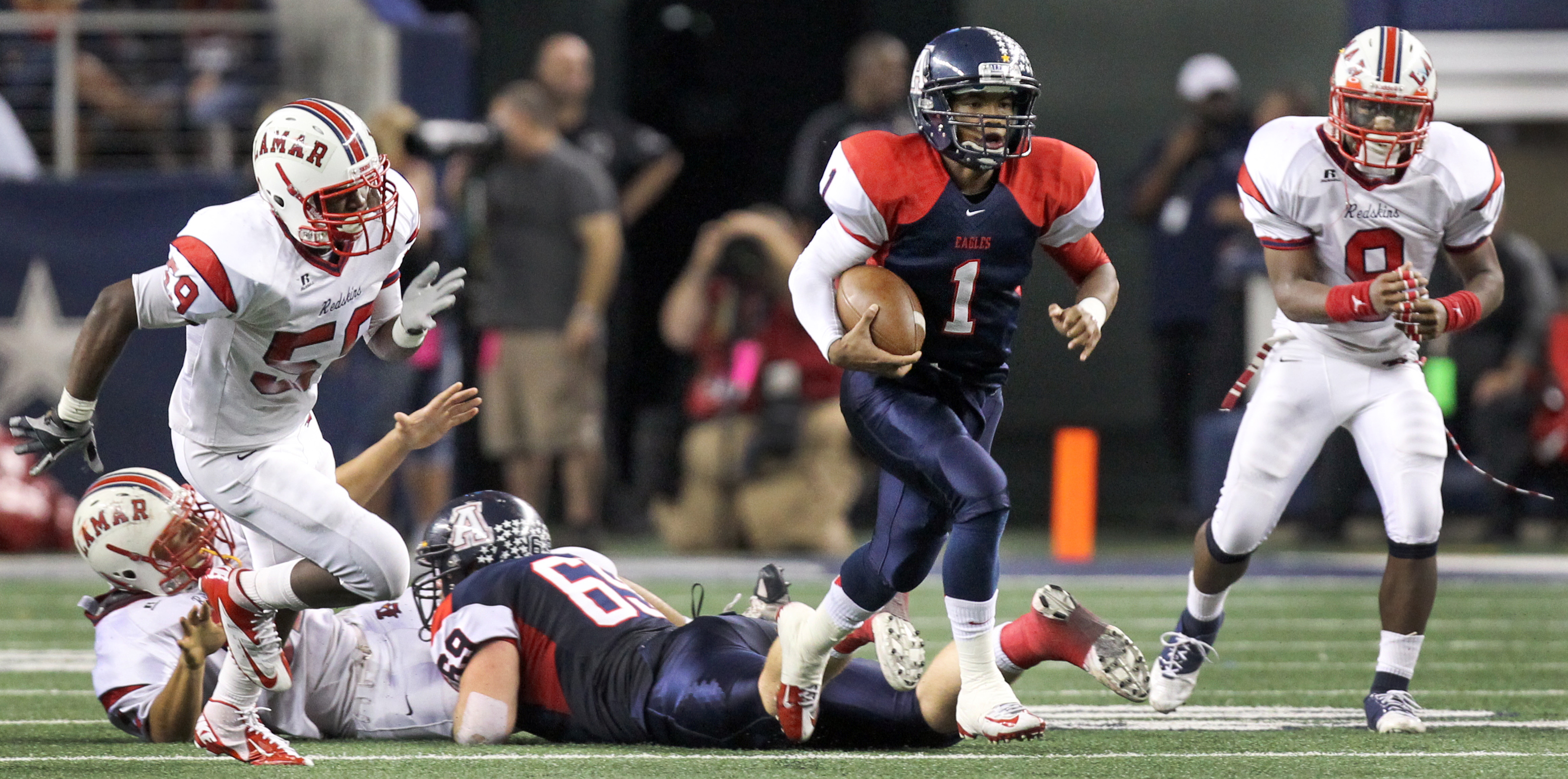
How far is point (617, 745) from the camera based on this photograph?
167 inches

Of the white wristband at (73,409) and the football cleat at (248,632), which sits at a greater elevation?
the white wristband at (73,409)

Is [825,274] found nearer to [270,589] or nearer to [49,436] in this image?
[270,589]

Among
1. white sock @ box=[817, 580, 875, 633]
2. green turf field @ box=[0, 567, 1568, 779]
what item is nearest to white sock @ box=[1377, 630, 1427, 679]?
green turf field @ box=[0, 567, 1568, 779]

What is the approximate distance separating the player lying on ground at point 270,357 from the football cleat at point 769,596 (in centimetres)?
90

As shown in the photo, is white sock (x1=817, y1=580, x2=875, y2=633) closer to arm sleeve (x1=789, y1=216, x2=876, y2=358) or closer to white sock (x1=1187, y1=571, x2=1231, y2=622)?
arm sleeve (x1=789, y1=216, x2=876, y2=358)

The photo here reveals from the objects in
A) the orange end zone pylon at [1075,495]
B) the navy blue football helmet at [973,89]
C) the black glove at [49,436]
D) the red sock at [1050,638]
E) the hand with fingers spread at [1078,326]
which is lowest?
the orange end zone pylon at [1075,495]

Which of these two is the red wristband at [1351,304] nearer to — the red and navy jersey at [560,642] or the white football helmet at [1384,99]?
the white football helmet at [1384,99]

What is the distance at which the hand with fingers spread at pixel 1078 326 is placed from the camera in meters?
4.00

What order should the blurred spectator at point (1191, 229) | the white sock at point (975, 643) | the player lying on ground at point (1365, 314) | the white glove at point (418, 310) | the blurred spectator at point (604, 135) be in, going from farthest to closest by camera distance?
1. the blurred spectator at point (1191, 229)
2. the blurred spectator at point (604, 135)
3. the player lying on ground at point (1365, 314)
4. the white glove at point (418, 310)
5. the white sock at point (975, 643)

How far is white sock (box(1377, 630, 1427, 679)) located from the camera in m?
4.50

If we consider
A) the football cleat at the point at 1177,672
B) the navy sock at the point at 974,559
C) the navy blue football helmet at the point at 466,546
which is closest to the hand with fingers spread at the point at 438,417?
the navy blue football helmet at the point at 466,546

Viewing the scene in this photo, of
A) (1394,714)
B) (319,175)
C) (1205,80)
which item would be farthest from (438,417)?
(1205,80)

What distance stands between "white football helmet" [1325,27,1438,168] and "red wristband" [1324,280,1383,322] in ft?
1.08

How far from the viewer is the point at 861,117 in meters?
8.63
